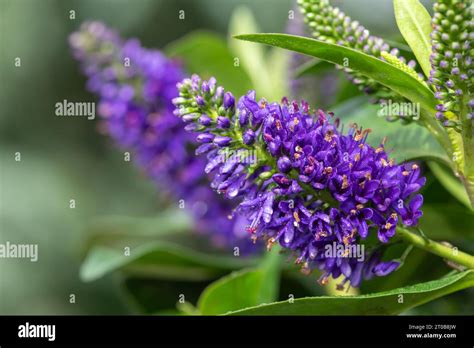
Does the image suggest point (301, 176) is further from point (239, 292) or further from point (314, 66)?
point (239, 292)

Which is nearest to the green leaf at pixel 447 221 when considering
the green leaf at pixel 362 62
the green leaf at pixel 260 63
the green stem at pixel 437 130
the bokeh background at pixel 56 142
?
the green stem at pixel 437 130

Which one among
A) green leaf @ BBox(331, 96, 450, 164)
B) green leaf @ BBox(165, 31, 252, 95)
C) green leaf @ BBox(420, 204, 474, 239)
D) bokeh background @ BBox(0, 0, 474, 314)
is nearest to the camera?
green leaf @ BBox(331, 96, 450, 164)

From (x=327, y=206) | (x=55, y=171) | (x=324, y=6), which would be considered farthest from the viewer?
(x=55, y=171)

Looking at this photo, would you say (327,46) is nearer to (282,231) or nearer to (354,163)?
(354,163)

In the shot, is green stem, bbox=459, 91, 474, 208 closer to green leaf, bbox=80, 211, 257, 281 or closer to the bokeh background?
green leaf, bbox=80, 211, 257, 281

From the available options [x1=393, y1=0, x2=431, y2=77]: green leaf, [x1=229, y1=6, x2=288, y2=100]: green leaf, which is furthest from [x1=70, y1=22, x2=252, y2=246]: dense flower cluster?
[x1=393, y1=0, x2=431, y2=77]: green leaf
